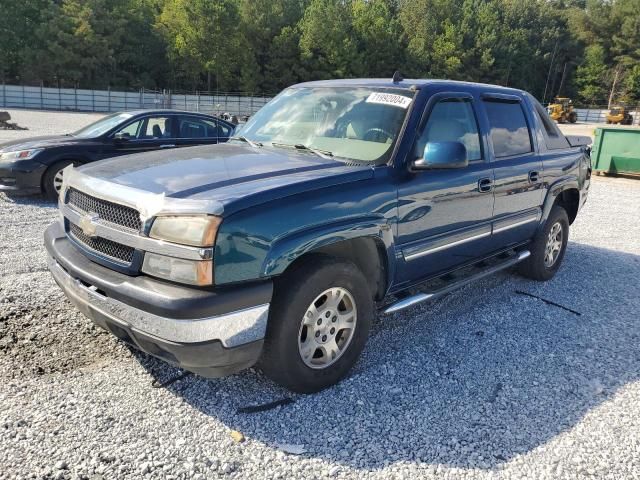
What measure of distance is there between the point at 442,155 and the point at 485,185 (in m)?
0.94

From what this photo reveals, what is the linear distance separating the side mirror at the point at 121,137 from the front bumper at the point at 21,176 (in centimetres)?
116

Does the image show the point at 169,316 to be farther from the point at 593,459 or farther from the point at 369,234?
the point at 593,459

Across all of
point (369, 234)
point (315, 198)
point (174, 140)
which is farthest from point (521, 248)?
point (174, 140)

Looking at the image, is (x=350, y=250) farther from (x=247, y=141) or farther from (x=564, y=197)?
(x=564, y=197)

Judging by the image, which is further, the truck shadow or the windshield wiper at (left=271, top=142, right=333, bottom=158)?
the windshield wiper at (left=271, top=142, right=333, bottom=158)

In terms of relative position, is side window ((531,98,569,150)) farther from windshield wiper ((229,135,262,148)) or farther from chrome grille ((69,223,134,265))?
chrome grille ((69,223,134,265))

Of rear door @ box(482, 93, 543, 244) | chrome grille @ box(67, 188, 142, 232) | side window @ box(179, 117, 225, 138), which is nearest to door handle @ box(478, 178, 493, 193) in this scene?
rear door @ box(482, 93, 543, 244)

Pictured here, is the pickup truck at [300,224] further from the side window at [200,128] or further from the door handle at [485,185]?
the side window at [200,128]

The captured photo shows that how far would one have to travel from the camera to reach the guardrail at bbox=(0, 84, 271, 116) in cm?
4425

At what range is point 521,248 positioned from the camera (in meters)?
5.35

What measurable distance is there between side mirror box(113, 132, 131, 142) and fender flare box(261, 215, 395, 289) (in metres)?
6.39

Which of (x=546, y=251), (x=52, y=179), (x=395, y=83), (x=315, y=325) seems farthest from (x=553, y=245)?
(x=52, y=179)

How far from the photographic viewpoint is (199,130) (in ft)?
30.6

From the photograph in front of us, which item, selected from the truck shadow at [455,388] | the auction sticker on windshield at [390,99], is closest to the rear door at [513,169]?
the truck shadow at [455,388]
